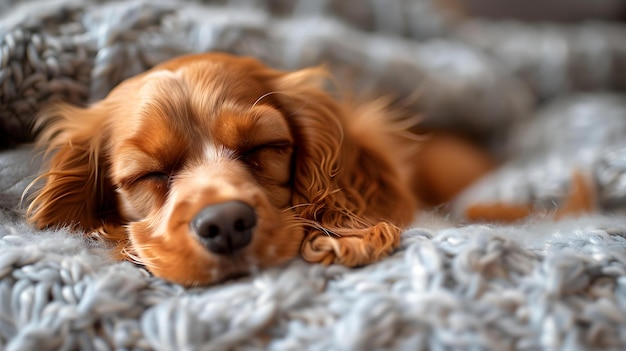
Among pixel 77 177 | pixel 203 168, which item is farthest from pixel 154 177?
pixel 77 177

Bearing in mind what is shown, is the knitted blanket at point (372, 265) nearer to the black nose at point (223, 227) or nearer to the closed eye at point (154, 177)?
the black nose at point (223, 227)

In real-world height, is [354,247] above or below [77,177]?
above

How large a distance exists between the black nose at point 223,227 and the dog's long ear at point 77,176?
43 centimetres

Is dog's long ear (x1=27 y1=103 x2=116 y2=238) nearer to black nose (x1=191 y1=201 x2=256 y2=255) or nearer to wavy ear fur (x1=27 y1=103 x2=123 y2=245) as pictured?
wavy ear fur (x1=27 y1=103 x2=123 y2=245)

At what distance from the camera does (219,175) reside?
126 centimetres

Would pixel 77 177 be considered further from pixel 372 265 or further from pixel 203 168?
pixel 372 265

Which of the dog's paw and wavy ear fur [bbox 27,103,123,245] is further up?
the dog's paw

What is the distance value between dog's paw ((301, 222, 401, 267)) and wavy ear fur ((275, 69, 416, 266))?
0.06 feet

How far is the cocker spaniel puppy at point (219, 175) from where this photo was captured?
1132 millimetres

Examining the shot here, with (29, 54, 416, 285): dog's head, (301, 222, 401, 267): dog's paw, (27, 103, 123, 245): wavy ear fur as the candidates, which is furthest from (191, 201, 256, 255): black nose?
(27, 103, 123, 245): wavy ear fur

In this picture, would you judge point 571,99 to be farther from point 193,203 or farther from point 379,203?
point 193,203

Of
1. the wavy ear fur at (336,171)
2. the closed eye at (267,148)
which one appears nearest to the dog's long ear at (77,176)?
the closed eye at (267,148)

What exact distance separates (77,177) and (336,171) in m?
0.65

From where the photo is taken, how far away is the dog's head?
3.71 ft
